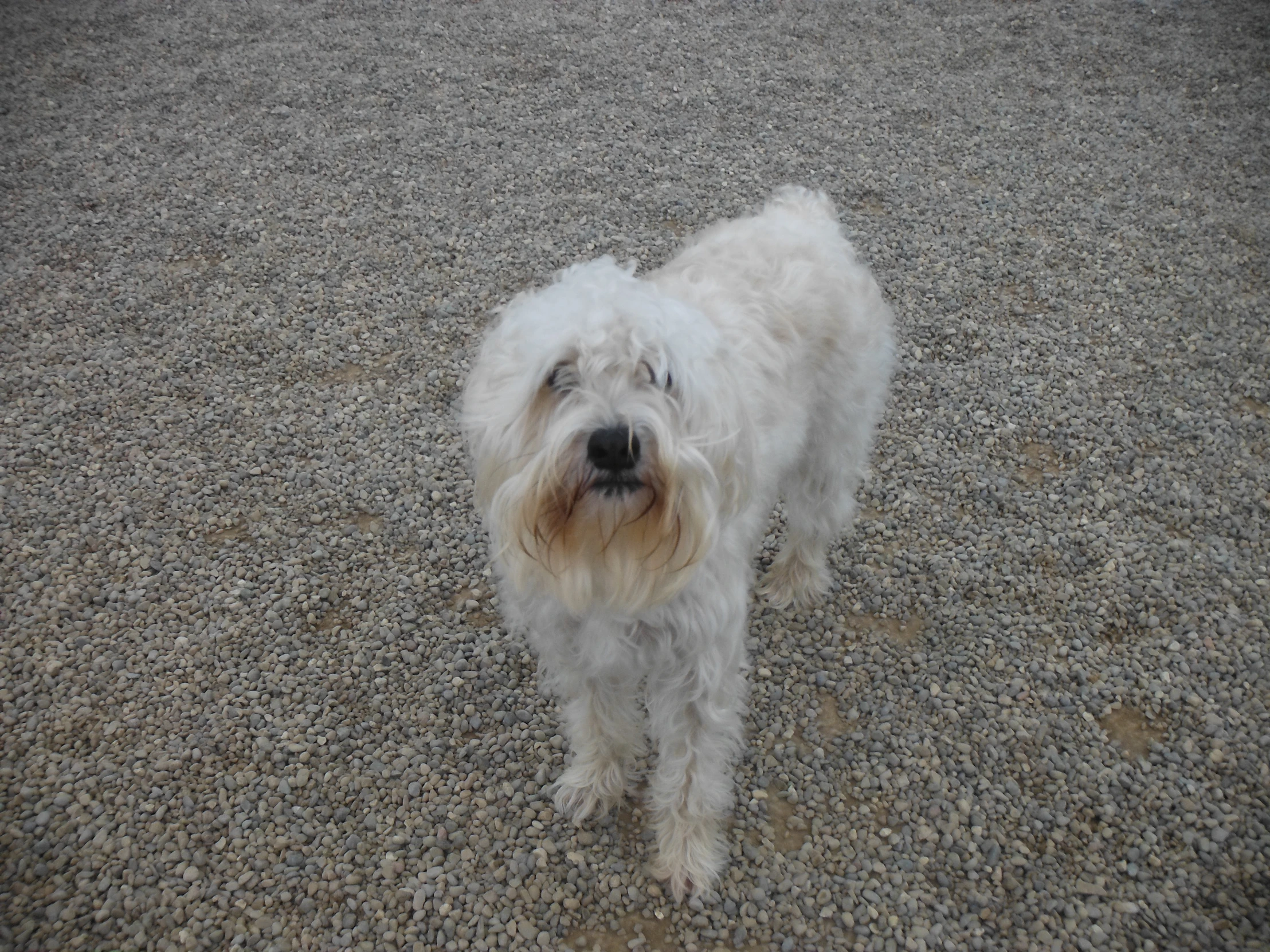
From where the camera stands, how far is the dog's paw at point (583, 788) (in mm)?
3355

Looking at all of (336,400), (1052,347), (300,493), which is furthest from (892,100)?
(300,493)

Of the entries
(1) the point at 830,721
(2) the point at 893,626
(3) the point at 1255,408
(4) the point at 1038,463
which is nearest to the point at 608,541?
(1) the point at 830,721

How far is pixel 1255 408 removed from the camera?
511 cm

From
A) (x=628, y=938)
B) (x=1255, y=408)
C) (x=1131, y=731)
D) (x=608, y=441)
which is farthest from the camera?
(x=1255, y=408)

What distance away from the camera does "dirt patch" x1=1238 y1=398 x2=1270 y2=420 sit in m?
5.05

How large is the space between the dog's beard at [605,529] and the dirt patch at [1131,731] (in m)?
2.41

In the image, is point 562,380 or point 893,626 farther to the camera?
point 893,626

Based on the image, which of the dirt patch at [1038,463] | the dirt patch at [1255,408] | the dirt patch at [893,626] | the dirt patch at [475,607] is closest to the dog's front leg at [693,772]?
the dirt patch at [893,626]

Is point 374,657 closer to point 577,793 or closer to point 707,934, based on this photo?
point 577,793

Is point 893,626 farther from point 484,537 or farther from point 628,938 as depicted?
point 484,537

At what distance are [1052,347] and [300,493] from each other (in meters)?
4.80

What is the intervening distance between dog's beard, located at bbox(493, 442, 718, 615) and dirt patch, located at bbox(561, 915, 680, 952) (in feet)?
4.65

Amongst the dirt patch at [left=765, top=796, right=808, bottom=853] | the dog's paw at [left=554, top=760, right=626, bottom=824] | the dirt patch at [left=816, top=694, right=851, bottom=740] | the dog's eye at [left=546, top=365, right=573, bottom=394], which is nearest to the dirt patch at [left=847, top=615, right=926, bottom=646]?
the dirt patch at [left=816, top=694, right=851, bottom=740]

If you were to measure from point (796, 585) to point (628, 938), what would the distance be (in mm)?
1785
